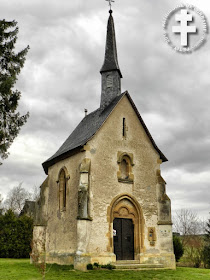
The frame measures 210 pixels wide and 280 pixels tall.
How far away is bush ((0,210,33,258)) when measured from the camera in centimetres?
2744

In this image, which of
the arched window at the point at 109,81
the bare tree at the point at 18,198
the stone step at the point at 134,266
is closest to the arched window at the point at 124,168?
the stone step at the point at 134,266

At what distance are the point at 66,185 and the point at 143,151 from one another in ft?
19.6

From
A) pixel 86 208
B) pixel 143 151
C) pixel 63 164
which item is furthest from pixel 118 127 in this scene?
pixel 86 208

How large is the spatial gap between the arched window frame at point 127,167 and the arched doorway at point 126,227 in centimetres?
107

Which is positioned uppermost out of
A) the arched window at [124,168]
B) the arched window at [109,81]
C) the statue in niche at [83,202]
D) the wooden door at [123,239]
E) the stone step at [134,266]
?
the arched window at [109,81]

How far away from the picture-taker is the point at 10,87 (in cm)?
1609

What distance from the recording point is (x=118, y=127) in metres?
21.2

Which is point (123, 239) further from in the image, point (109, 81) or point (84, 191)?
point (109, 81)

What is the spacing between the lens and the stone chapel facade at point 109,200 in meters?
18.1

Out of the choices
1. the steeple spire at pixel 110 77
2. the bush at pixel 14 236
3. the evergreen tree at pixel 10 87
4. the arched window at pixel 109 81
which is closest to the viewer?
the evergreen tree at pixel 10 87

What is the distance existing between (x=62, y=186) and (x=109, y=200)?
406cm

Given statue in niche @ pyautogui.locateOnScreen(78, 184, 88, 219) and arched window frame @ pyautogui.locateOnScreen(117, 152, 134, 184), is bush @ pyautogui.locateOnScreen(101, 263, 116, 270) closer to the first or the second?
statue in niche @ pyautogui.locateOnScreen(78, 184, 88, 219)

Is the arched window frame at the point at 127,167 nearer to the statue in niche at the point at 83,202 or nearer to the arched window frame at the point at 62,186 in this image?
the statue in niche at the point at 83,202

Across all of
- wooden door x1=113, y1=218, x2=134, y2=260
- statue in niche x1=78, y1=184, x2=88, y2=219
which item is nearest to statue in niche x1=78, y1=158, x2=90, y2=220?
statue in niche x1=78, y1=184, x2=88, y2=219
